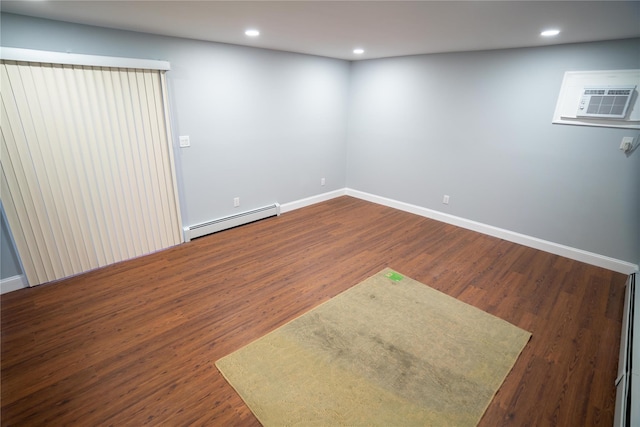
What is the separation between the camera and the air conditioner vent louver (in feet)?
9.66

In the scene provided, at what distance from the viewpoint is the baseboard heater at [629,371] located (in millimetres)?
1565

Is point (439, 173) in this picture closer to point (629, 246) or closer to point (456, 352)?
point (629, 246)

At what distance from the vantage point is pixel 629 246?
10.5ft

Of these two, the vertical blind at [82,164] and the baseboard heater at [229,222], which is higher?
the vertical blind at [82,164]

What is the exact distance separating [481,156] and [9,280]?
5.32 m

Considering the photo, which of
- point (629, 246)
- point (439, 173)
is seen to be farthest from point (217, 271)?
point (629, 246)

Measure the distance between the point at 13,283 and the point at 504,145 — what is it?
5.45 metres

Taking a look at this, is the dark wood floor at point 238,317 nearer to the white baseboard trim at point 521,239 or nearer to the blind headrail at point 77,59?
the white baseboard trim at point 521,239

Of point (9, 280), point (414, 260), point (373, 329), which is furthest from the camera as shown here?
point (414, 260)

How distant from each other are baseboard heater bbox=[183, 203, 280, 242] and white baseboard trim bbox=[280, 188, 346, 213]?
0.68 feet

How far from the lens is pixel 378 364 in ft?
6.84

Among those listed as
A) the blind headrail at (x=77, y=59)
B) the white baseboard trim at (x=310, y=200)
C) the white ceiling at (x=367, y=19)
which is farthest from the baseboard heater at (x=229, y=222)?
the white ceiling at (x=367, y=19)

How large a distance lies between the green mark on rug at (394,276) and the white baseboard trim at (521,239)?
1.79 metres

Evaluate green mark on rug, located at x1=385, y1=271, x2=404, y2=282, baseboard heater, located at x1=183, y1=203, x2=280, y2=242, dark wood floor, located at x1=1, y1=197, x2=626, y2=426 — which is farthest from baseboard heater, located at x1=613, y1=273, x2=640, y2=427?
baseboard heater, located at x1=183, y1=203, x2=280, y2=242
